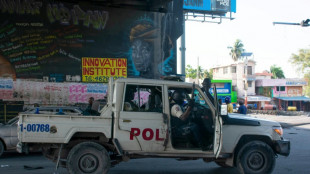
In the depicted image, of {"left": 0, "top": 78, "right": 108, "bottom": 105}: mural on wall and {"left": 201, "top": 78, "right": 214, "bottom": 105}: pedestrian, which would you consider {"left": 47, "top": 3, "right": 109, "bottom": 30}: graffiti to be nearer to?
{"left": 0, "top": 78, "right": 108, "bottom": 105}: mural on wall

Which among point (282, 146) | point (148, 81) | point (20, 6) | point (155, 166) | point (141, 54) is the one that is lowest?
point (155, 166)

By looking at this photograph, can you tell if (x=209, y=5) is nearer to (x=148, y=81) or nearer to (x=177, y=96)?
(x=177, y=96)

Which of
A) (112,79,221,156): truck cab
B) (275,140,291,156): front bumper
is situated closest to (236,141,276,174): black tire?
(275,140,291,156): front bumper

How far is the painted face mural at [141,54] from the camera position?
16234 mm

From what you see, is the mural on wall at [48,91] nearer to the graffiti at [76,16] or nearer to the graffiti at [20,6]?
the graffiti at [76,16]

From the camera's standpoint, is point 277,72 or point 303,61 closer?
point 303,61

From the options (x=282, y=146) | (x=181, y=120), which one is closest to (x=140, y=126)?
(x=181, y=120)

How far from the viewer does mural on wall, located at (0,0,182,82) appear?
14.8 metres

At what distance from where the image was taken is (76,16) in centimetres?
1548

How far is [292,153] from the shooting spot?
9305mm

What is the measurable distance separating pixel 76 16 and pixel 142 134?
11.8 m

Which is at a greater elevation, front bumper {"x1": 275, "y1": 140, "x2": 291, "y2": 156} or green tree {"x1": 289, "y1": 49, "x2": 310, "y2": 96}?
green tree {"x1": 289, "y1": 49, "x2": 310, "y2": 96}

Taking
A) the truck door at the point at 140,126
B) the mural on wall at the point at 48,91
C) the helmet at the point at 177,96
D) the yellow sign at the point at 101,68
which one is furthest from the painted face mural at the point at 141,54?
the truck door at the point at 140,126

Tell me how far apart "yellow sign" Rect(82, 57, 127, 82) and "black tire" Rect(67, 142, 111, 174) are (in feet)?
34.1
